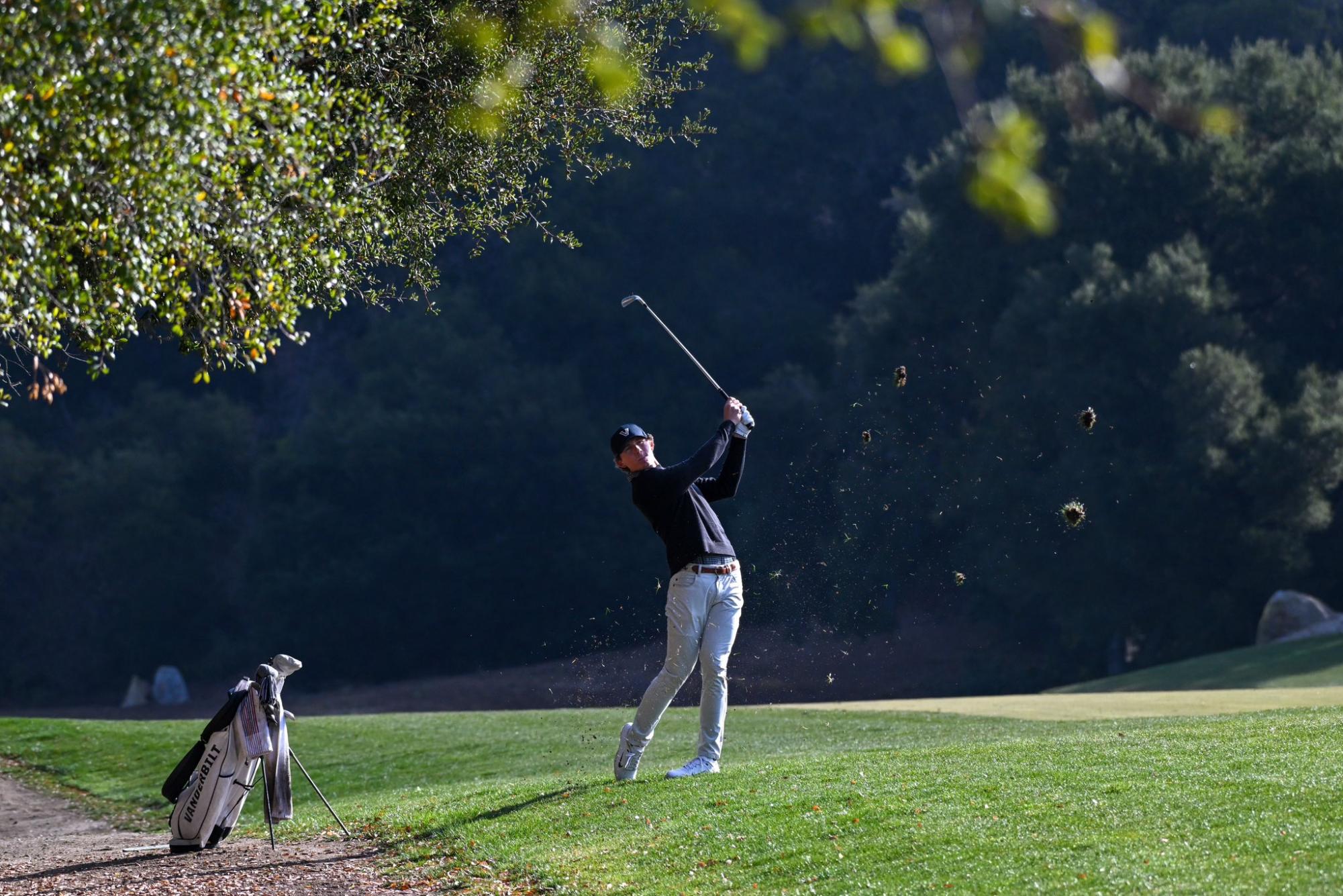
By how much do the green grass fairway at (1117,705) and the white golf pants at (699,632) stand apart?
7.58m

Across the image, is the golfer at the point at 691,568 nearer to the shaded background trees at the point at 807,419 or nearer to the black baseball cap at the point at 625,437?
the black baseball cap at the point at 625,437

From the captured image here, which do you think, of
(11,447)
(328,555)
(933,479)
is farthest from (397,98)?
(11,447)

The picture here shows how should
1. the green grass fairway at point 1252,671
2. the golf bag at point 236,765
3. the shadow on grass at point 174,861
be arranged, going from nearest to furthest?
the shadow on grass at point 174,861 < the golf bag at point 236,765 < the green grass fairway at point 1252,671

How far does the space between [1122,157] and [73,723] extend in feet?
98.0

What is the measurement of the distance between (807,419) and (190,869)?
121 ft

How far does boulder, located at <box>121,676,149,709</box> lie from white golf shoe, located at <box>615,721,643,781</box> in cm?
4217

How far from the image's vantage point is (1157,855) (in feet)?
23.4

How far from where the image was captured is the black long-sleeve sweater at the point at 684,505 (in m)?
9.32

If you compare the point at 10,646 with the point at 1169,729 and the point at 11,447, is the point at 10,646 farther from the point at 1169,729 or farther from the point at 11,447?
the point at 1169,729

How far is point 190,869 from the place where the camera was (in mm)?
9172

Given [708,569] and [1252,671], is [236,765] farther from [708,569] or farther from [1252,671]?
[1252,671]

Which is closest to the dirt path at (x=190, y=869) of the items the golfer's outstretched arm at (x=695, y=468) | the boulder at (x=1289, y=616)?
the golfer's outstretched arm at (x=695, y=468)

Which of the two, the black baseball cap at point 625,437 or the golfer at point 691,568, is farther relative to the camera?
the black baseball cap at point 625,437

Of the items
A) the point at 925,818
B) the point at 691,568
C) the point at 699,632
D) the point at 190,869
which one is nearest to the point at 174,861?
the point at 190,869
